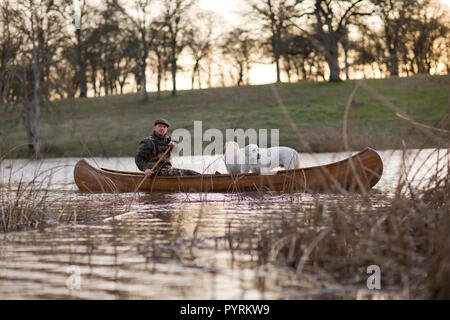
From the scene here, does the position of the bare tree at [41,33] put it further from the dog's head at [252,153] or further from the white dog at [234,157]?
the dog's head at [252,153]

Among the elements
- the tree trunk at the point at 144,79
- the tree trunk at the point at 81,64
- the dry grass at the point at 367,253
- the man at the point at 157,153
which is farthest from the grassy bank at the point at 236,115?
the dry grass at the point at 367,253

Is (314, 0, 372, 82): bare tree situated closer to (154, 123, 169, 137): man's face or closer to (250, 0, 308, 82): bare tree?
(250, 0, 308, 82): bare tree

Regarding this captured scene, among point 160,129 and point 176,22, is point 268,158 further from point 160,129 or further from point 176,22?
point 176,22

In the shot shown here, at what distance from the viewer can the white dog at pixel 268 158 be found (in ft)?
30.2

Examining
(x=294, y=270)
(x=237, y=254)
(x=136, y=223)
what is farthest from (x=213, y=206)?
(x=294, y=270)

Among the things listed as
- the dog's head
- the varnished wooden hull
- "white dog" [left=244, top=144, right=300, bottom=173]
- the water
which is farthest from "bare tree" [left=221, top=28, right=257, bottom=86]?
the water

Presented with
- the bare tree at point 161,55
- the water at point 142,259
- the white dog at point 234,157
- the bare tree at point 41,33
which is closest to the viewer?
the water at point 142,259

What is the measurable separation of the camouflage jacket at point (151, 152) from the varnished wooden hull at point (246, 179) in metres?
0.24

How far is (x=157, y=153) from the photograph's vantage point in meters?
10.3

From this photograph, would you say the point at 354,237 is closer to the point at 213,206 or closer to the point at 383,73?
the point at 383,73

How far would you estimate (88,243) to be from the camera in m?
4.70

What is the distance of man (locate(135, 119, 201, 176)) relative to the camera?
1006 centimetres

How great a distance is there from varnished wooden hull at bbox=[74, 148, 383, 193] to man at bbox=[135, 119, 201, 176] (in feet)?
0.91

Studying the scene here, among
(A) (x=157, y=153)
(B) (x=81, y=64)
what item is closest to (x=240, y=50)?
(B) (x=81, y=64)
